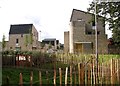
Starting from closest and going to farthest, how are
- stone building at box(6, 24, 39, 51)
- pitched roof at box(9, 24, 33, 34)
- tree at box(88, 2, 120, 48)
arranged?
tree at box(88, 2, 120, 48)
stone building at box(6, 24, 39, 51)
pitched roof at box(9, 24, 33, 34)

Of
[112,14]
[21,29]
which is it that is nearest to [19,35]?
[21,29]

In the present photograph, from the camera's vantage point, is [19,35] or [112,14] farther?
[19,35]

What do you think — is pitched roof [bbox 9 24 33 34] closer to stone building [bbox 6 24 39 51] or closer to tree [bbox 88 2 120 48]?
stone building [bbox 6 24 39 51]

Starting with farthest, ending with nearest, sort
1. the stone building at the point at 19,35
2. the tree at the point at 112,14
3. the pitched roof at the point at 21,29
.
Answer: the pitched roof at the point at 21,29 < the stone building at the point at 19,35 < the tree at the point at 112,14

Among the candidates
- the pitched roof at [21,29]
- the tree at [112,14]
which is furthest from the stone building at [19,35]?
the tree at [112,14]

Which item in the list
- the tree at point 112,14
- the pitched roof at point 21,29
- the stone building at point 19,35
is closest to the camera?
the tree at point 112,14

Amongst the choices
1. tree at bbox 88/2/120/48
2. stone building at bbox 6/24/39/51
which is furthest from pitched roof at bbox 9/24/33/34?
tree at bbox 88/2/120/48

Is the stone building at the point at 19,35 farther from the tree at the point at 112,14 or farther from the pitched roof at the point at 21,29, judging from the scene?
the tree at the point at 112,14

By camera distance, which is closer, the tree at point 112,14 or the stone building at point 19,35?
the tree at point 112,14

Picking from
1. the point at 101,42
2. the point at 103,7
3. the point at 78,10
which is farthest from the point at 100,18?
the point at 78,10

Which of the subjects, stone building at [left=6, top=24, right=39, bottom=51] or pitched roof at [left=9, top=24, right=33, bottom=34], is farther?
pitched roof at [left=9, top=24, right=33, bottom=34]

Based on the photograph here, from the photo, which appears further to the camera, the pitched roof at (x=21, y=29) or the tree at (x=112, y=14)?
the pitched roof at (x=21, y=29)

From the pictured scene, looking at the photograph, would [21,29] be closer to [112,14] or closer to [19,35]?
[19,35]

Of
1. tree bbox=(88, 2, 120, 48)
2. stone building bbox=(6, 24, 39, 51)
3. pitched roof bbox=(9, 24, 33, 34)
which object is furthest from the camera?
pitched roof bbox=(9, 24, 33, 34)
